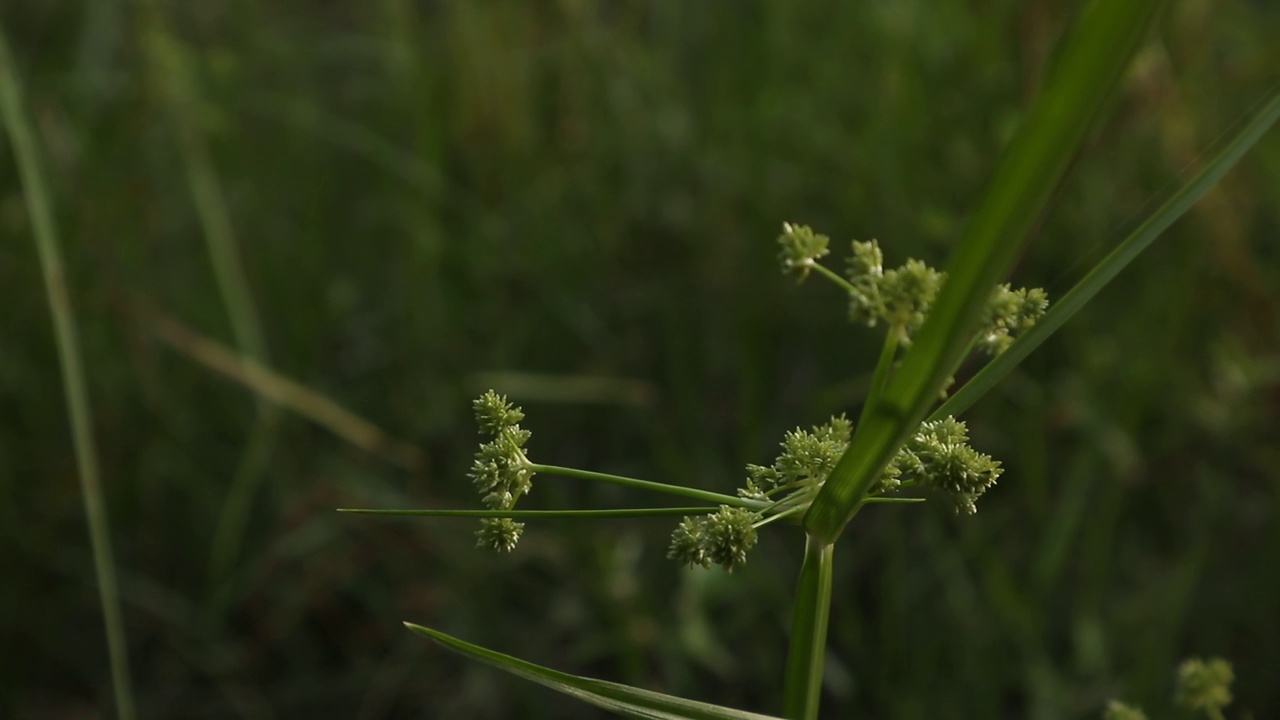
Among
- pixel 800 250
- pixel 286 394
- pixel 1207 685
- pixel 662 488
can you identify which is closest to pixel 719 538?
pixel 662 488

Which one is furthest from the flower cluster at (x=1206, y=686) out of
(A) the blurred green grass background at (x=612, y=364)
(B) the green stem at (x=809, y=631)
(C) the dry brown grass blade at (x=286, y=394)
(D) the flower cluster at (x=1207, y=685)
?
(C) the dry brown grass blade at (x=286, y=394)

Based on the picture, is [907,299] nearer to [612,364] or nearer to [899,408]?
[899,408]

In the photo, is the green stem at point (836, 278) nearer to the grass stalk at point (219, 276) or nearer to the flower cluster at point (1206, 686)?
the flower cluster at point (1206, 686)

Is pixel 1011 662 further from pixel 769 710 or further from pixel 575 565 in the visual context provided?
pixel 575 565

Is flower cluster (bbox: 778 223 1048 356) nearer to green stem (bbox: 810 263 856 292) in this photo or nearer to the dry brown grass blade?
green stem (bbox: 810 263 856 292)

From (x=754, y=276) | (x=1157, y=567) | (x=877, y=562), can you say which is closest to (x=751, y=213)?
(x=754, y=276)
